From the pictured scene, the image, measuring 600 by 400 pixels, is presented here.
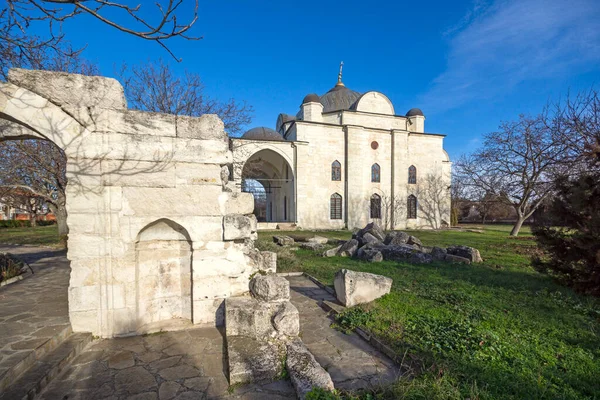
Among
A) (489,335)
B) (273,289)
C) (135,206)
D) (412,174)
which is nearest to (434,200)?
(412,174)

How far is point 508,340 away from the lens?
349cm

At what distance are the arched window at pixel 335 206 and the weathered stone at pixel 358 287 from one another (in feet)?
62.5

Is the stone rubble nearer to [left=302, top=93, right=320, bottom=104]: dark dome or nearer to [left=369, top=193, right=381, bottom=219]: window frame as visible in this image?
[left=369, top=193, right=381, bottom=219]: window frame

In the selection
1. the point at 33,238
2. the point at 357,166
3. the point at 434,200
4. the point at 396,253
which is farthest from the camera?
the point at 434,200

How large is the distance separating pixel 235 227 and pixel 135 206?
4.30 feet

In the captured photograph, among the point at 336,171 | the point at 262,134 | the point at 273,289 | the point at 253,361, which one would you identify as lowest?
the point at 253,361

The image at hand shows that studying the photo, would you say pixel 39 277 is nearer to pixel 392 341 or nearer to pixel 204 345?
pixel 204 345

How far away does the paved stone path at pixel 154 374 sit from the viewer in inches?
101

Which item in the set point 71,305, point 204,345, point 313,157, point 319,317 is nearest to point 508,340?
point 319,317

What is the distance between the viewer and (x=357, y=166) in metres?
24.2

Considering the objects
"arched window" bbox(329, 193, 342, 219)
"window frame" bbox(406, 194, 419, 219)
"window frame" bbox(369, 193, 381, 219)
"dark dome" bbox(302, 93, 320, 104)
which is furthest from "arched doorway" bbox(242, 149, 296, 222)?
"window frame" bbox(406, 194, 419, 219)

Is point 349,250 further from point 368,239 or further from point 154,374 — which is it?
point 154,374

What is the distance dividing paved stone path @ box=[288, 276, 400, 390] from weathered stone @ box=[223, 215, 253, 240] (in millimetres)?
1653

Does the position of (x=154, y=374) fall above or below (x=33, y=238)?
above
